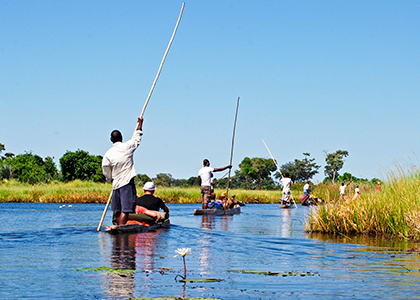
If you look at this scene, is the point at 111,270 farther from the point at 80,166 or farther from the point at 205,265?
the point at 80,166

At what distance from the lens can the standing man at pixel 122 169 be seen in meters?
10.1

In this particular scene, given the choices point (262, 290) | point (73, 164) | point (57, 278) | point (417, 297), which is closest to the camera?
point (417, 297)

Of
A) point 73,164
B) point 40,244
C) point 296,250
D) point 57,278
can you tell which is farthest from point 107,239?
point 73,164

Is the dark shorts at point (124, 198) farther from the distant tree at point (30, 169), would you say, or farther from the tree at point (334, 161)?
the tree at point (334, 161)

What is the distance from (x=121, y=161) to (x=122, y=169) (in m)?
0.18

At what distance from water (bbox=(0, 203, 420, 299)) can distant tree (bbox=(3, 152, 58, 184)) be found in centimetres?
4710

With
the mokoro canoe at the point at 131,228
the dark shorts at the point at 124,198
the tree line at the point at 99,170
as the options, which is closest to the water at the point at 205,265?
the mokoro canoe at the point at 131,228

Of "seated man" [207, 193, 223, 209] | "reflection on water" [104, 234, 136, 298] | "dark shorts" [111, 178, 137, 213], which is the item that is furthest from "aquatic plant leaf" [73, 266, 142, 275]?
Answer: "seated man" [207, 193, 223, 209]

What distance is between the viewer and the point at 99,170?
66500 mm

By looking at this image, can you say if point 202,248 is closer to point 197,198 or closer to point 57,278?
point 57,278

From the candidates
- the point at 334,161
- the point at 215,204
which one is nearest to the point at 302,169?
the point at 334,161

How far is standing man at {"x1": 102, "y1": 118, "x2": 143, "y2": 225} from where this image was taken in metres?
10.1

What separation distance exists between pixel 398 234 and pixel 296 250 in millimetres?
3810

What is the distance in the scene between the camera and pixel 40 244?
342 inches
